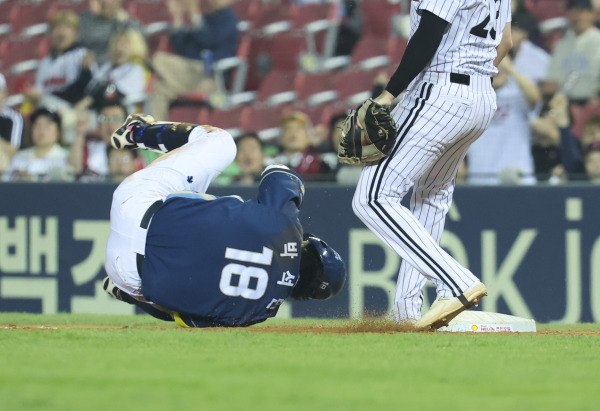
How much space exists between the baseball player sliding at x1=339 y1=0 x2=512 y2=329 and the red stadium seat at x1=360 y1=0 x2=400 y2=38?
468 cm

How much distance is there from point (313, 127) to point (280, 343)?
4601 millimetres

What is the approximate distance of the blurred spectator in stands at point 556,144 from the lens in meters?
7.23

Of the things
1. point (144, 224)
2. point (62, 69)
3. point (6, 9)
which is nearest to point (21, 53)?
point (6, 9)

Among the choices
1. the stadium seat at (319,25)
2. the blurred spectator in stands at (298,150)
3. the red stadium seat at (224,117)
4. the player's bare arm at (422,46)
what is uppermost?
the stadium seat at (319,25)

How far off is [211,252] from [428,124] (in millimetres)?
1172

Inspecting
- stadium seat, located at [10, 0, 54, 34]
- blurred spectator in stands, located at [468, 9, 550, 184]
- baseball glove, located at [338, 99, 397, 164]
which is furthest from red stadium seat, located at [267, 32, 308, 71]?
baseball glove, located at [338, 99, 397, 164]

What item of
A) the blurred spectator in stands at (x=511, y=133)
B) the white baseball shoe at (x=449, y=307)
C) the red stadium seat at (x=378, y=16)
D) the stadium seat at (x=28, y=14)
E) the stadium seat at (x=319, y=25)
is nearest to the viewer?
the white baseball shoe at (x=449, y=307)

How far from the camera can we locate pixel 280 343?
14.0ft

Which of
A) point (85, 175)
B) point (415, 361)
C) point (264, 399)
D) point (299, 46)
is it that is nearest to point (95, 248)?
point (85, 175)

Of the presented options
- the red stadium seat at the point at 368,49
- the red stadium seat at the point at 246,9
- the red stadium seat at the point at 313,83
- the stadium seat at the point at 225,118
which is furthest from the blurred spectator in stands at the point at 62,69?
the red stadium seat at the point at 368,49

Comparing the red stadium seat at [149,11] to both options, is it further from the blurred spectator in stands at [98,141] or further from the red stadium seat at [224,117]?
the blurred spectator in stands at [98,141]

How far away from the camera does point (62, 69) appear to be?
980 cm

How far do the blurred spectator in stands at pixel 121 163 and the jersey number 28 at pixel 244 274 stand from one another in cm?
387

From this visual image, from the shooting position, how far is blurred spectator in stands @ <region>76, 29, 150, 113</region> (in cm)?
902
